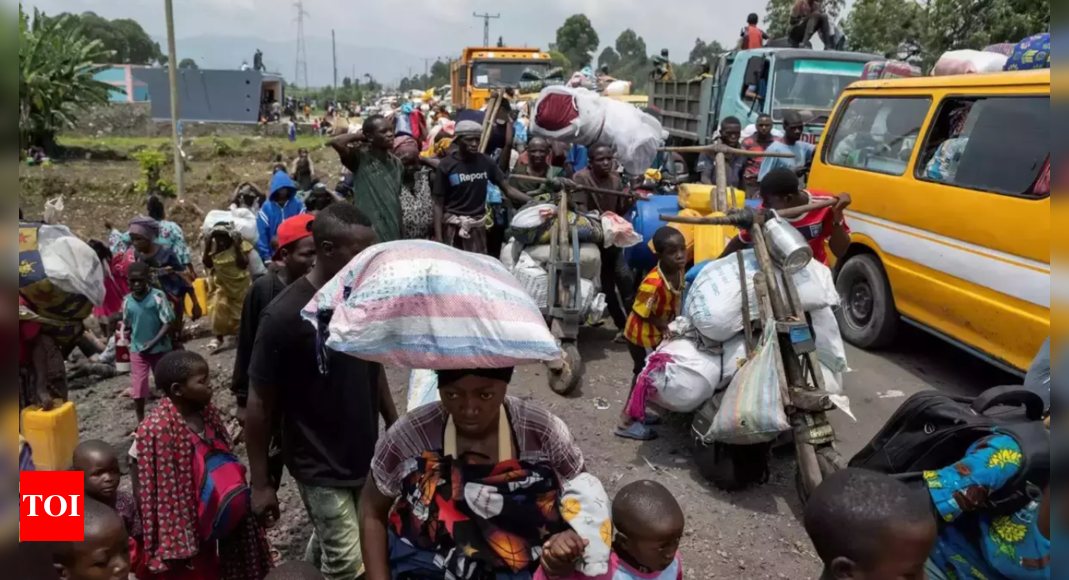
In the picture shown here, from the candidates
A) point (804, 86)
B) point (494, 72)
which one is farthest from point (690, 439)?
point (494, 72)

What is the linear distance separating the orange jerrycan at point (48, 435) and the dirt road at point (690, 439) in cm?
91

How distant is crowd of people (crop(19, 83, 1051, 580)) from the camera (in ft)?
5.21

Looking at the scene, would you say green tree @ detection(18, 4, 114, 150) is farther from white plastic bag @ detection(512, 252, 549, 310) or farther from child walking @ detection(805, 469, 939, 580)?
child walking @ detection(805, 469, 939, 580)

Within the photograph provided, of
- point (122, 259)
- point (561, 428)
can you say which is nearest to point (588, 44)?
point (122, 259)

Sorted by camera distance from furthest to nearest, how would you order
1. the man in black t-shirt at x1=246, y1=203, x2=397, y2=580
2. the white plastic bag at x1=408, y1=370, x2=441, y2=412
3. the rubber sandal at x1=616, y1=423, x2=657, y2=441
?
the rubber sandal at x1=616, y1=423, x2=657, y2=441, the white plastic bag at x1=408, y1=370, x2=441, y2=412, the man in black t-shirt at x1=246, y1=203, x2=397, y2=580

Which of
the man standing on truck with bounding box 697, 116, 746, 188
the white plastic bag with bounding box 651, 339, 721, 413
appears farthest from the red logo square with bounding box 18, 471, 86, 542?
the man standing on truck with bounding box 697, 116, 746, 188

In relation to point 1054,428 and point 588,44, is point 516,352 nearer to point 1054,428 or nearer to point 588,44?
point 1054,428

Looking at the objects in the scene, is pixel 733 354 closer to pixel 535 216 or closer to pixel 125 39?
pixel 535 216

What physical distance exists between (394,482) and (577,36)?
63987mm

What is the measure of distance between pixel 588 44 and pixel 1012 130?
6040 cm

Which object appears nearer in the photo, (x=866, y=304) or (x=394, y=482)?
(x=394, y=482)

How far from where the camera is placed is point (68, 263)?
3.73 m

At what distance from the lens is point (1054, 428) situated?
1.09 metres

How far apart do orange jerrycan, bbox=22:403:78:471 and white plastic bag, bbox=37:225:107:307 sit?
0.67 m
